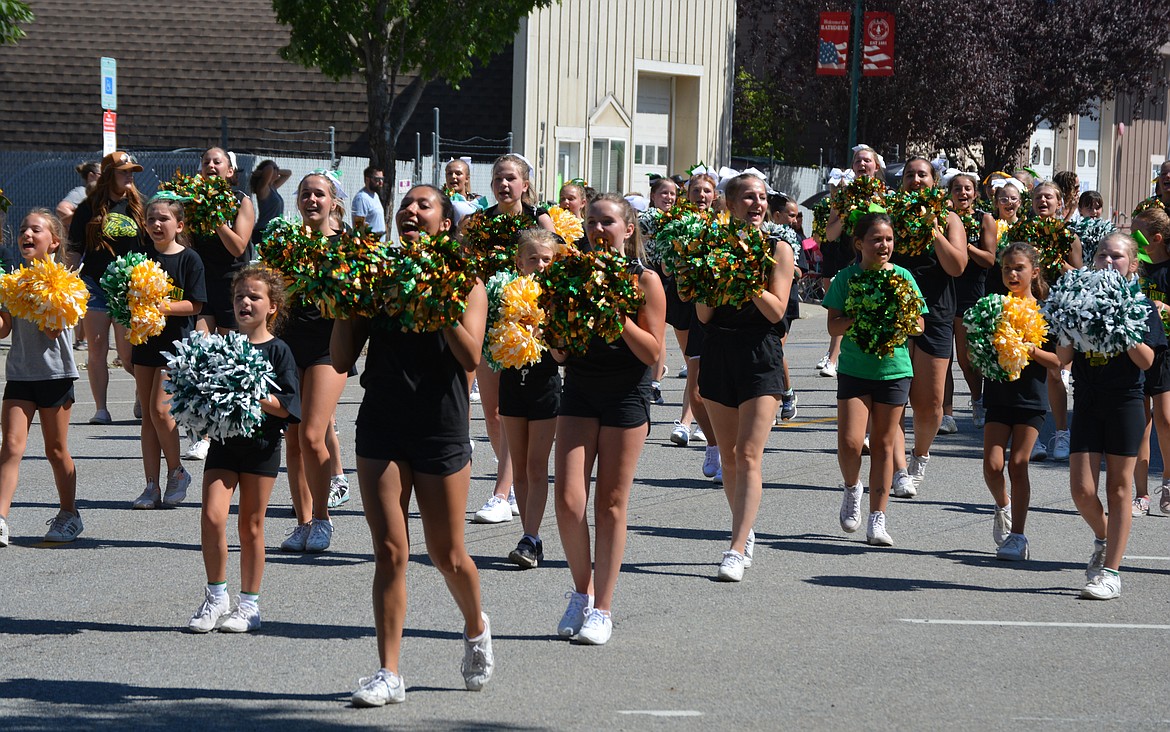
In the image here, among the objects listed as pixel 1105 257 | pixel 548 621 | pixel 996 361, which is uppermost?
pixel 1105 257

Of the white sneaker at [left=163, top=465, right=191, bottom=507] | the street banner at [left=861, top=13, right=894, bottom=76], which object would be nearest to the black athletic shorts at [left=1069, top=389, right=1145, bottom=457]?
the white sneaker at [left=163, top=465, right=191, bottom=507]

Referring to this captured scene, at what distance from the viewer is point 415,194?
19.8ft

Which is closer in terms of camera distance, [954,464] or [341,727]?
[341,727]

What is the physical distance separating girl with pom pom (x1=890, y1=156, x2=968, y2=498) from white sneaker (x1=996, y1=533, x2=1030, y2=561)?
161 cm

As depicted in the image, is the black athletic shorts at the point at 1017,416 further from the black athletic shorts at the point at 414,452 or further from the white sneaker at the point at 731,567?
the black athletic shorts at the point at 414,452

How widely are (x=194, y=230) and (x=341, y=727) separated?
4.91 meters

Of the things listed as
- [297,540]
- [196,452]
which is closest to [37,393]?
[297,540]

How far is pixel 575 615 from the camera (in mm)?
6469

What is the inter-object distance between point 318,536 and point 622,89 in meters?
22.9

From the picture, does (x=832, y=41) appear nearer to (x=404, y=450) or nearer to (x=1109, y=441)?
(x=1109, y=441)

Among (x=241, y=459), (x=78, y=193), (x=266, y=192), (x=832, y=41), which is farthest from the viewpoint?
(x=832, y=41)

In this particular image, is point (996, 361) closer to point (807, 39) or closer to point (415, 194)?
point (415, 194)

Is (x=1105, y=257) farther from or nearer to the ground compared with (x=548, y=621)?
farther from the ground

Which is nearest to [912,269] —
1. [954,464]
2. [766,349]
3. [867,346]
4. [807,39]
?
[954,464]
